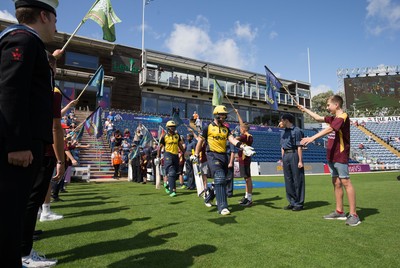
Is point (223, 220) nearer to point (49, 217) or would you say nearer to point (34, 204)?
point (34, 204)

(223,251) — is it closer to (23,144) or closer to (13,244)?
(13,244)

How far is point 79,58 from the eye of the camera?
27547 millimetres

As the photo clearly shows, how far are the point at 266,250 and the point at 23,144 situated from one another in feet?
9.48

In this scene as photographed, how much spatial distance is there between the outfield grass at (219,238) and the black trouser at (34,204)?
433 mm

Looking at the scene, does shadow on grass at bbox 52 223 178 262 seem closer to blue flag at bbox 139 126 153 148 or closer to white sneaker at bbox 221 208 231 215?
white sneaker at bbox 221 208 231 215

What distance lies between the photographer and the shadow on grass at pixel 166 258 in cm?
287

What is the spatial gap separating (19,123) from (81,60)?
29175 mm

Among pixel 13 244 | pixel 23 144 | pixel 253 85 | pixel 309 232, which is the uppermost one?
pixel 253 85

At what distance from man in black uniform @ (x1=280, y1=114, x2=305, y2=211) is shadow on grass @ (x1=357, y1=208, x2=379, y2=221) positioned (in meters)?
1.18

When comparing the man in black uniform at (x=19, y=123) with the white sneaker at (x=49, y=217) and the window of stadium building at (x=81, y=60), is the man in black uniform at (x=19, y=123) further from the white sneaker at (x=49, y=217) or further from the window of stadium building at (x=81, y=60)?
the window of stadium building at (x=81, y=60)

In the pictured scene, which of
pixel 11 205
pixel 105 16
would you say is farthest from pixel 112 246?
pixel 105 16

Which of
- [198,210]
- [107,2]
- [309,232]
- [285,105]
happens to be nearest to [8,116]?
[309,232]

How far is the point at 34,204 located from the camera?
10.2 feet

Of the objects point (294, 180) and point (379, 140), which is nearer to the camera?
point (294, 180)
